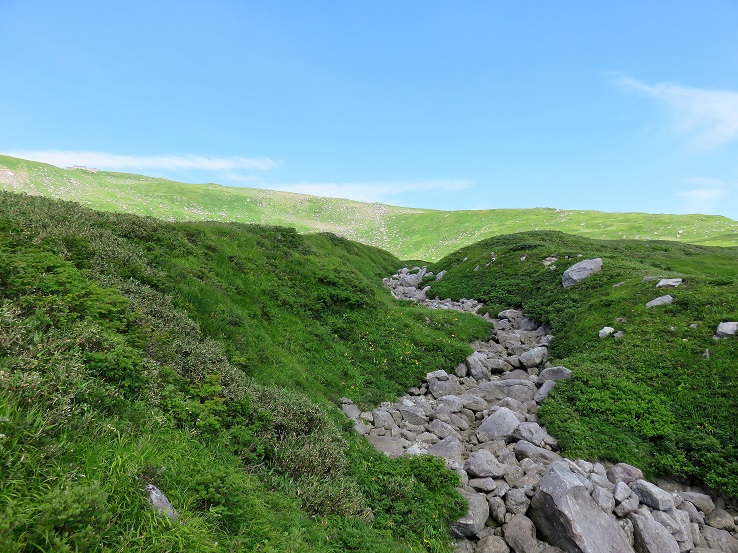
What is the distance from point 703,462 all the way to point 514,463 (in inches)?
227

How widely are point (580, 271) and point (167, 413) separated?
93.8 feet

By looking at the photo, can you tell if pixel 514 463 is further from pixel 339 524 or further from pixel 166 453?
pixel 166 453

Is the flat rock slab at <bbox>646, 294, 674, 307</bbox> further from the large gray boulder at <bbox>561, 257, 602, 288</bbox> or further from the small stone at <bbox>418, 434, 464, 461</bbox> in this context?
the small stone at <bbox>418, 434, 464, 461</bbox>

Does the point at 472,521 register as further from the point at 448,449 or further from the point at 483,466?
the point at 448,449

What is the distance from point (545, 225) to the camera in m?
123

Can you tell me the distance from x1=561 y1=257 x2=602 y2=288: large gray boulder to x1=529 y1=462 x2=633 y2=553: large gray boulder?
20474mm

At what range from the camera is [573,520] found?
8.59 m

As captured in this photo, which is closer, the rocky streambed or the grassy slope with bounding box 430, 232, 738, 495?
the rocky streambed

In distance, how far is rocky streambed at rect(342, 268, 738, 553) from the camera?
8.86 m

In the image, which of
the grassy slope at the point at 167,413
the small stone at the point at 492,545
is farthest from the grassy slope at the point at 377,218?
the small stone at the point at 492,545

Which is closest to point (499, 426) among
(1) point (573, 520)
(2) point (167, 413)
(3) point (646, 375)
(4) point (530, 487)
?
(4) point (530, 487)

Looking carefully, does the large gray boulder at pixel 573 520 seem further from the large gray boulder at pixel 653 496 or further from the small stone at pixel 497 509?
the large gray boulder at pixel 653 496

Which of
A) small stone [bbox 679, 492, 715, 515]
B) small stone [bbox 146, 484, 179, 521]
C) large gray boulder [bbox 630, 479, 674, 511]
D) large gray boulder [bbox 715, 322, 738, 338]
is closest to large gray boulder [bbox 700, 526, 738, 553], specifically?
small stone [bbox 679, 492, 715, 515]

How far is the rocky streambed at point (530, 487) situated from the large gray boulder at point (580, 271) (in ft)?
42.3
